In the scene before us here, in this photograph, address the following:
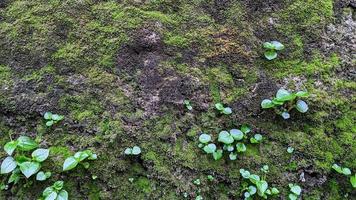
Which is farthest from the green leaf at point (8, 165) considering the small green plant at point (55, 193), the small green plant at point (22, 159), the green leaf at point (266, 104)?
the green leaf at point (266, 104)

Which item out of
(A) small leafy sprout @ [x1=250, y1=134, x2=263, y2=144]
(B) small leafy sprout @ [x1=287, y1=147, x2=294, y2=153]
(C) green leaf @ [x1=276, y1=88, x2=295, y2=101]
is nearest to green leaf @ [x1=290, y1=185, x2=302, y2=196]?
(B) small leafy sprout @ [x1=287, y1=147, x2=294, y2=153]

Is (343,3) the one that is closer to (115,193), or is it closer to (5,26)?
(115,193)

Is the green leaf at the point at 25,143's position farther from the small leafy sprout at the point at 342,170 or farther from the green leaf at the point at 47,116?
the small leafy sprout at the point at 342,170

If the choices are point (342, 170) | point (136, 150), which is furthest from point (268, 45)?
point (136, 150)

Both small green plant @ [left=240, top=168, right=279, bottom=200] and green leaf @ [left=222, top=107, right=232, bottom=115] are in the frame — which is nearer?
small green plant @ [left=240, top=168, right=279, bottom=200]

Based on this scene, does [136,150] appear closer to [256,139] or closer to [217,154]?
[217,154]

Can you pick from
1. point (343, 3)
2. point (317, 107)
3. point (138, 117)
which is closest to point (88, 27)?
point (138, 117)

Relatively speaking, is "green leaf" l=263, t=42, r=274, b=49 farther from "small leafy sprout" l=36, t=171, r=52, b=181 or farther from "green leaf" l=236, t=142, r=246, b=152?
"small leafy sprout" l=36, t=171, r=52, b=181
